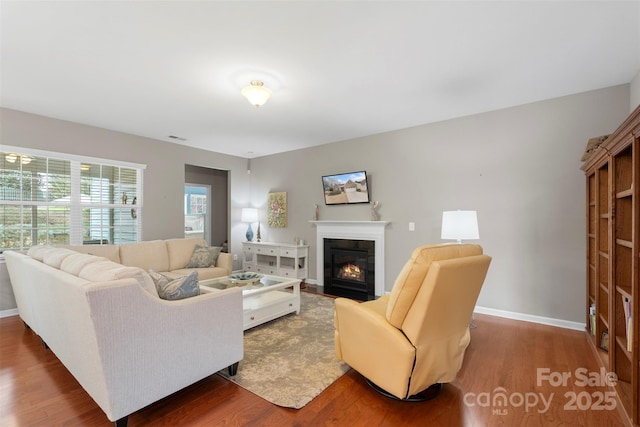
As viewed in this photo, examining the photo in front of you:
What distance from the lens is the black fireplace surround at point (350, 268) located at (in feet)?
15.2

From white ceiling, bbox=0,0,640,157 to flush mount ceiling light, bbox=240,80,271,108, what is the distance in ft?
0.27

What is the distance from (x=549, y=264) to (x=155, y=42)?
14.6 ft

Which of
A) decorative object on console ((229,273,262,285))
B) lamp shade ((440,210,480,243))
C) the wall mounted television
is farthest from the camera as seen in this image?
the wall mounted television

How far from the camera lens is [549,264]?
3291 mm

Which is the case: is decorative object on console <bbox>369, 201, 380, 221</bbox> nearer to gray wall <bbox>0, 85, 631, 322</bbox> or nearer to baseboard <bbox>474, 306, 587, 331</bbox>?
gray wall <bbox>0, 85, 631, 322</bbox>

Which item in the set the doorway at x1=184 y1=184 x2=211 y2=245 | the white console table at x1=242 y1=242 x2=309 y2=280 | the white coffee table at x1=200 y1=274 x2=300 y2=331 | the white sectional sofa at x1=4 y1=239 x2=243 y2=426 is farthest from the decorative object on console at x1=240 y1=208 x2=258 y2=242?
the white sectional sofa at x1=4 y1=239 x2=243 y2=426

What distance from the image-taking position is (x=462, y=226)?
3133 millimetres

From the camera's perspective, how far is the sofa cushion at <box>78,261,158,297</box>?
165 centimetres

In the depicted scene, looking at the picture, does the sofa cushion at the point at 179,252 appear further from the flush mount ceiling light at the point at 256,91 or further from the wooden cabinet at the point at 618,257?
the wooden cabinet at the point at 618,257

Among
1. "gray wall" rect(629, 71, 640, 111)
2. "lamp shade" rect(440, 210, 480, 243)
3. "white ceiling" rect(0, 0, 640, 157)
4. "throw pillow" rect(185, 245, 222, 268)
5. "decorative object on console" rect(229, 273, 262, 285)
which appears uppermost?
"white ceiling" rect(0, 0, 640, 157)

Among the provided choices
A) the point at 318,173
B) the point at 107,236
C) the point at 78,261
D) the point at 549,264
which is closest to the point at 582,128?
the point at 549,264

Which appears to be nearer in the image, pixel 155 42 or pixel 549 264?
pixel 155 42

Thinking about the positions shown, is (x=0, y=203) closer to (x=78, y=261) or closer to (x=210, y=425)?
(x=78, y=261)

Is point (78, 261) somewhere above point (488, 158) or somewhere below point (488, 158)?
below
